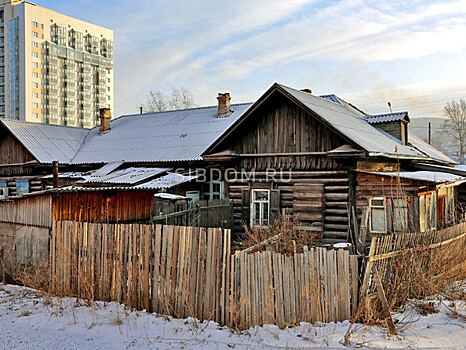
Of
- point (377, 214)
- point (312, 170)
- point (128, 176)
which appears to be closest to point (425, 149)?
point (377, 214)

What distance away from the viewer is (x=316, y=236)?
15008 mm

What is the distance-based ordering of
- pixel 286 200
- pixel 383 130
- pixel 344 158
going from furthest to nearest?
pixel 383 130 < pixel 286 200 < pixel 344 158

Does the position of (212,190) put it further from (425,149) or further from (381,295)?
(381,295)

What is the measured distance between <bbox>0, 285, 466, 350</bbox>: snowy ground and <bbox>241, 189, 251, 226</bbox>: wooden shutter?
31.6 ft

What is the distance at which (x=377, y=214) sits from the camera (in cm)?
1441

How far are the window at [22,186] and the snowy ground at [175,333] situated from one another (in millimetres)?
20212

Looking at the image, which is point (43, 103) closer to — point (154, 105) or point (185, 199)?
point (154, 105)

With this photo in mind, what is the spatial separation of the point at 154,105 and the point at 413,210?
48.0 m

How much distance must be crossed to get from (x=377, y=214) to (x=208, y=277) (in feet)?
31.0

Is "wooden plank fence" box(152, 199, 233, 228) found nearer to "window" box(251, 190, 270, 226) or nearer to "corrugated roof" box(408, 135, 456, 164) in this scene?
"window" box(251, 190, 270, 226)

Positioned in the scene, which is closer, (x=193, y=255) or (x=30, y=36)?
(x=193, y=255)

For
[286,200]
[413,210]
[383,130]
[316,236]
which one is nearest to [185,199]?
[286,200]

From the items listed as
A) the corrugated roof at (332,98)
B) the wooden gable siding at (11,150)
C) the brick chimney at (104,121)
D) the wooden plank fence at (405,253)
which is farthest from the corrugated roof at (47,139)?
the wooden plank fence at (405,253)

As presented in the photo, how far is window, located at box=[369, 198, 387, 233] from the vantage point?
14312mm
